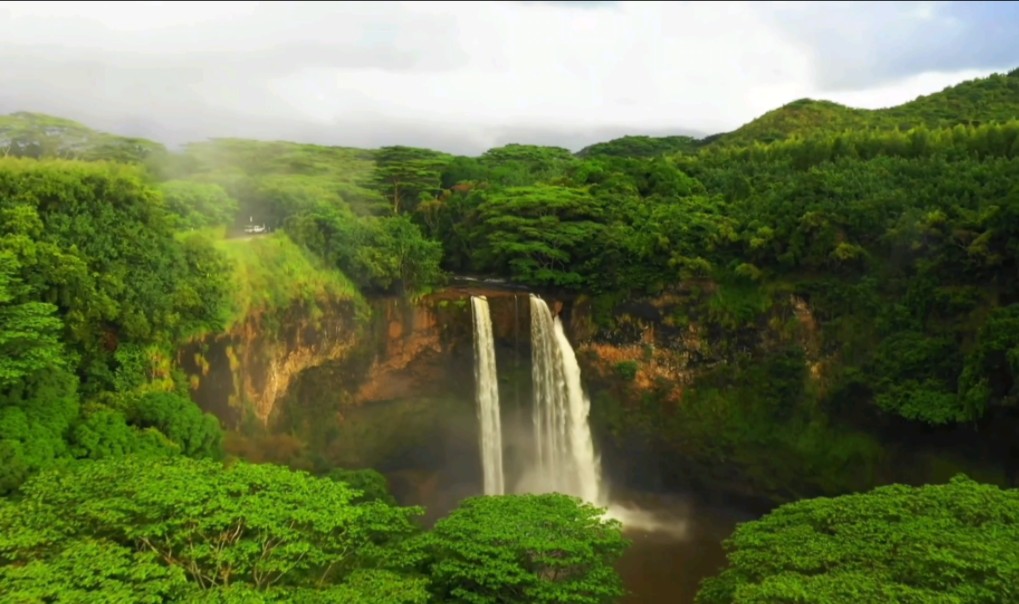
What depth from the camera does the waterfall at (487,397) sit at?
22.2 meters

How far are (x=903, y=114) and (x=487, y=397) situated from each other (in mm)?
31946

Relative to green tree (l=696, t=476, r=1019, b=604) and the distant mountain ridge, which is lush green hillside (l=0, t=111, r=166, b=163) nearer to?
the distant mountain ridge

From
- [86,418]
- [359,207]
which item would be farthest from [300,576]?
[359,207]

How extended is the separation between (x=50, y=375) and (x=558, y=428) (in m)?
14.1

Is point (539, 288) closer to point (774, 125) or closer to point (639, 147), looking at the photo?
point (774, 125)

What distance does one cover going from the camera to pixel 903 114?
40.5 m

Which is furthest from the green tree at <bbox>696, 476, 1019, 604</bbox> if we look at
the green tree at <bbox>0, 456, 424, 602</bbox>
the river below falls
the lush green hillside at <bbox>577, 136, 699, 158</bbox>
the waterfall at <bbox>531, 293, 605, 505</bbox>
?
the lush green hillside at <bbox>577, 136, 699, 158</bbox>

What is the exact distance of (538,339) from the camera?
2289 centimetres

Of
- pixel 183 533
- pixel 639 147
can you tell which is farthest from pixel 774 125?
pixel 183 533

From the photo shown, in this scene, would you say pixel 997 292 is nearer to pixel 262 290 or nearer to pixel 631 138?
pixel 262 290

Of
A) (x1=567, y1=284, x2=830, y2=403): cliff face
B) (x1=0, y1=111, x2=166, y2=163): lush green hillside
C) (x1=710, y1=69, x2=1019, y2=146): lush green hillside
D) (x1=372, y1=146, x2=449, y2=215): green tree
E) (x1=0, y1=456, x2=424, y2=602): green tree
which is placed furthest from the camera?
(x1=710, y1=69, x2=1019, y2=146): lush green hillside

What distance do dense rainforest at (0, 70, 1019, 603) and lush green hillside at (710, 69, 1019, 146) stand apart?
937 cm

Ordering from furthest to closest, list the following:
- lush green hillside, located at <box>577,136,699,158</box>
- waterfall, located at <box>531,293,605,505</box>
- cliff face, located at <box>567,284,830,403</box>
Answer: lush green hillside, located at <box>577,136,699,158</box> → waterfall, located at <box>531,293,605,505</box> → cliff face, located at <box>567,284,830,403</box>

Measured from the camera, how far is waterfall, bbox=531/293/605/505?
22812 millimetres
